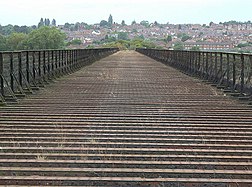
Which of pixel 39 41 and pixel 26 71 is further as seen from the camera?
pixel 39 41

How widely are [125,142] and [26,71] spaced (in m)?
6.32

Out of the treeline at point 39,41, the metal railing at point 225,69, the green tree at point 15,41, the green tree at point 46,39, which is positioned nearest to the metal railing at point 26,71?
the metal railing at point 225,69

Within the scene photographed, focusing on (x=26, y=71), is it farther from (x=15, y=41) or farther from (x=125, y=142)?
(x=15, y=41)

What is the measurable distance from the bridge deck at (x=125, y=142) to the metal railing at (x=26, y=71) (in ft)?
1.95

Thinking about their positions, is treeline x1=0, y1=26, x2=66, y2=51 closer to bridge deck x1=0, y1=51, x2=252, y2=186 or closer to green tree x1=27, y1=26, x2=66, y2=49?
green tree x1=27, y1=26, x2=66, y2=49

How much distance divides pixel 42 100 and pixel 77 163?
521 cm

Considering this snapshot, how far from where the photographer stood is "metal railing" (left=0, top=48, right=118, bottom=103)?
9.69 m

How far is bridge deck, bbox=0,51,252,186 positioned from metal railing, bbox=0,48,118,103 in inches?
23.5

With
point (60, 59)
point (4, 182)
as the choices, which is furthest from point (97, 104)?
point (60, 59)

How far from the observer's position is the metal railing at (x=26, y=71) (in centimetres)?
969

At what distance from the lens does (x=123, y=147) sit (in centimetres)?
572

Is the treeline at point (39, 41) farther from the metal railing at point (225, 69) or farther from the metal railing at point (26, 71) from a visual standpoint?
the metal railing at point (26, 71)

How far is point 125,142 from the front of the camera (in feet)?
19.6

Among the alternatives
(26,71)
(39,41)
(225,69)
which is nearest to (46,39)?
(39,41)
